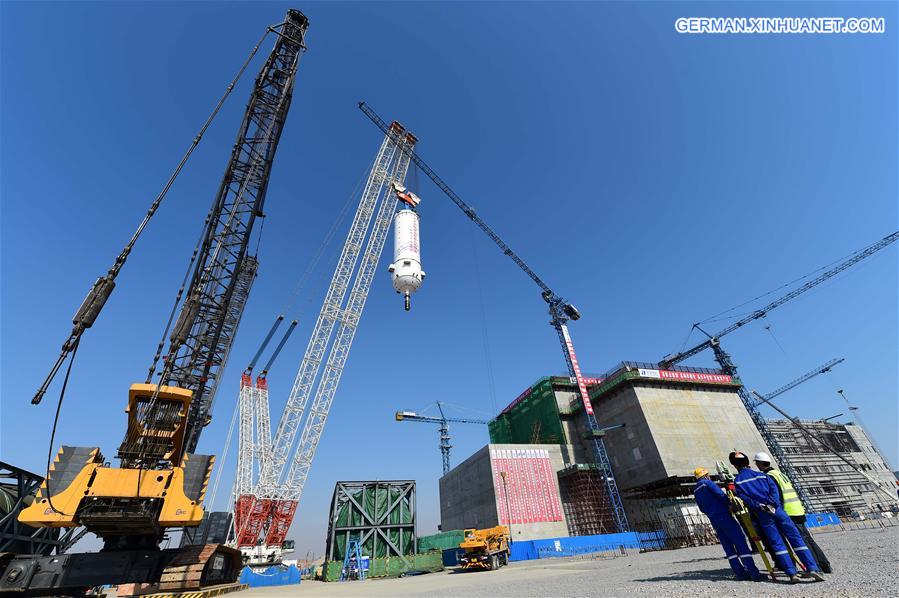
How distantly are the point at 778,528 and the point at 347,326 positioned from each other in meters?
41.8

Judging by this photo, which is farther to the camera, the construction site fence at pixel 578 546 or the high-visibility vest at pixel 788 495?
the construction site fence at pixel 578 546

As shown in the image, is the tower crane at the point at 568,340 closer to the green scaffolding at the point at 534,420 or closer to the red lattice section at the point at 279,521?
the green scaffolding at the point at 534,420

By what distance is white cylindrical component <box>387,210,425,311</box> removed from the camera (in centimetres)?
2600

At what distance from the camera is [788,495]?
7.75m

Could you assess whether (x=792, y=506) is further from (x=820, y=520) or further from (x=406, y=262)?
(x=820, y=520)

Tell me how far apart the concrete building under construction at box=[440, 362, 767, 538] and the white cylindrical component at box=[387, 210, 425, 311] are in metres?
31.1

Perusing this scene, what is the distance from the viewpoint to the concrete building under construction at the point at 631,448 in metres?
45.4

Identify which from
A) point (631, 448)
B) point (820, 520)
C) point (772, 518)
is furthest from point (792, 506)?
point (820, 520)

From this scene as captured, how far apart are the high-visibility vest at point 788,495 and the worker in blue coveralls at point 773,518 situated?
596 mm

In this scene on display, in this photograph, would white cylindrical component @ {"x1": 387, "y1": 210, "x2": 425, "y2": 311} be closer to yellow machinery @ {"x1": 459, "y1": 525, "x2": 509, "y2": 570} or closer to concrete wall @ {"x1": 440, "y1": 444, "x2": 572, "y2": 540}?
yellow machinery @ {"x1": 459, "y1": 525, "x2": 509, "y2": 570}

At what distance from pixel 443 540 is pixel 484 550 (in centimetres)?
2231

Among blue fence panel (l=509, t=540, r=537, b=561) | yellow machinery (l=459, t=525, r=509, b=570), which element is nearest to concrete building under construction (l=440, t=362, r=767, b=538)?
blue fence panel (l=509, t=540, r=537, b=561)

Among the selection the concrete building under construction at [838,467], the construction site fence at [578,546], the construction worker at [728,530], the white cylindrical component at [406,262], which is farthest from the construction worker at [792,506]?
the concrete building under construction at [838,467]

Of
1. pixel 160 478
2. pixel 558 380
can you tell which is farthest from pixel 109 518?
pixel 558 380
